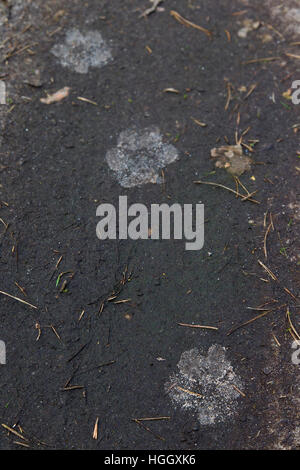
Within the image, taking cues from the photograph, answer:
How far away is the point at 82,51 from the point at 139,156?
75 cm

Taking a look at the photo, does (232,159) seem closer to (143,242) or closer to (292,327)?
(143,242)

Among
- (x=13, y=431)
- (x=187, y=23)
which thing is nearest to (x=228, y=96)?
(x=187, y=23)

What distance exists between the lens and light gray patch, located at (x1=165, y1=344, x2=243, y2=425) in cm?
195

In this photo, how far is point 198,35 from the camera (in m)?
2.81

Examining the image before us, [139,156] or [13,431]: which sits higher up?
[139,156]

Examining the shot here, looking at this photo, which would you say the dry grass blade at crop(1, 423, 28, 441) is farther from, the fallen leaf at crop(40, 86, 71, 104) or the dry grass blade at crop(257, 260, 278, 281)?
the fallen leaf at crop(40, 86, 71, 104)

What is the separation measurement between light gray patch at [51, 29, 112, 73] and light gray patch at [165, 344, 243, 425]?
5.40 ft

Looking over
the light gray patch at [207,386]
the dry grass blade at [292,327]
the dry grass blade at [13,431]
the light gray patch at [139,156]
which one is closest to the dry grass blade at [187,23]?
the light gray patch at [139,156]

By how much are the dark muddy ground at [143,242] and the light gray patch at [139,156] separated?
4 cm

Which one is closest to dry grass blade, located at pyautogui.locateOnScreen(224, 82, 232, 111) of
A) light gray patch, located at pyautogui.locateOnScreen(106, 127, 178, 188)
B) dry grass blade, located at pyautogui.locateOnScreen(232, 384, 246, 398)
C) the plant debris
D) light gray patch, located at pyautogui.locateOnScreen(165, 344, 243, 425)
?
the plant debris

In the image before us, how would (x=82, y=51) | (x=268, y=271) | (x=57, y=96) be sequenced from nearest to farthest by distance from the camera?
(x=268, y=271) < (x=57, y=96) < (x=82, y=51)

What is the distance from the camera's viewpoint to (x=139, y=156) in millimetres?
2455

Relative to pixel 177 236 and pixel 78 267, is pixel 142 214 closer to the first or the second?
pixel 177 236
